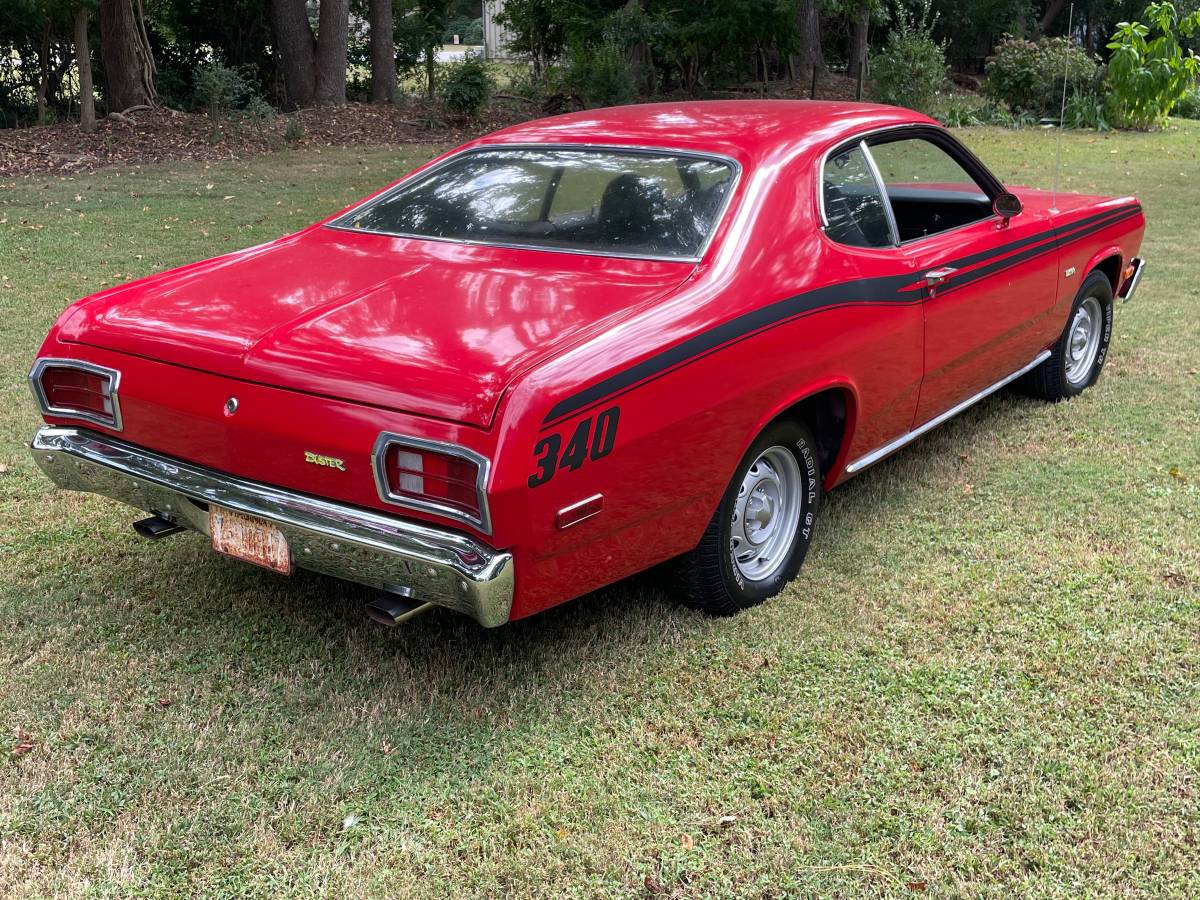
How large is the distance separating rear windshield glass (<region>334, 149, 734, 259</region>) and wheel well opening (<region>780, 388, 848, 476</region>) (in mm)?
726

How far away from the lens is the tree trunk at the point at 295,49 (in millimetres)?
17922

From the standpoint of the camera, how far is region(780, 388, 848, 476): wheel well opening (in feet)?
12.5

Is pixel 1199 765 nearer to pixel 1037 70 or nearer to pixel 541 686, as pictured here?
pixel 541 686

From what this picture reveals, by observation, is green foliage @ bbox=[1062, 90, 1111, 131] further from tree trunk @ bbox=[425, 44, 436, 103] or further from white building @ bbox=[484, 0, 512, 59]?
white building @ bbox=[484, 0, 512, 59]

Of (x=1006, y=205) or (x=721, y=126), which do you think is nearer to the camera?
A: (x=721, y=126)

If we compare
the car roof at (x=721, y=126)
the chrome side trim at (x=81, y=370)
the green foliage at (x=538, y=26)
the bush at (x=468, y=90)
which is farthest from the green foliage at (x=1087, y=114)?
the chrome side trim at (x=81, y=370)

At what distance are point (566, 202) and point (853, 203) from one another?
39.2 inches

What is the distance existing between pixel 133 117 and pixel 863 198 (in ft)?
48.9

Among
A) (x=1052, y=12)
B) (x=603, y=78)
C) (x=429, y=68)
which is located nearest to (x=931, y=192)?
(x=603, y=78)

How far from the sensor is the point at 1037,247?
Answer: 485 cm

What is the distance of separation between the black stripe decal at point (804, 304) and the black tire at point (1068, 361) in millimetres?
428

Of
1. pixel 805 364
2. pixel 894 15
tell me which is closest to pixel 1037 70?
pixel 894 15

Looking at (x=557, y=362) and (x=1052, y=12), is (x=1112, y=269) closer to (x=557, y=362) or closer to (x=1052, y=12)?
(x=557, y=362)

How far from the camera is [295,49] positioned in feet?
59.5
